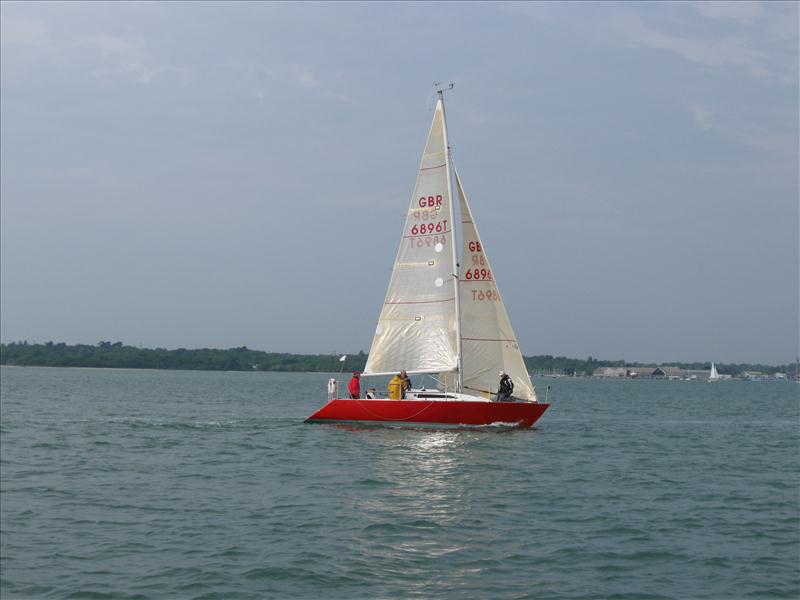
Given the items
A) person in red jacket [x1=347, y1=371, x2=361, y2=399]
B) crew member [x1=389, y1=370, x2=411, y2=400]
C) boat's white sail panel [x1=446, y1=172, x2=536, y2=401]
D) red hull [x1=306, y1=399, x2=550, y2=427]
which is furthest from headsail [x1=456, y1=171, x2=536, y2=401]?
person in red jacket [x1=347, y1=371, x2=361, y2=399]

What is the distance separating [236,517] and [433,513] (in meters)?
3.54

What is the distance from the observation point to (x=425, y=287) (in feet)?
100

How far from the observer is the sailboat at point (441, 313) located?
98.7 feet

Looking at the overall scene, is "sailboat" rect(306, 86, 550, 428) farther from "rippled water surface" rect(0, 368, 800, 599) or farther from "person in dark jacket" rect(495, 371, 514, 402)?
"rippled water surface" rect(0, 368, 800, 599)

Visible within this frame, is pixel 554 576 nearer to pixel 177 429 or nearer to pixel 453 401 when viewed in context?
pixel 453 401

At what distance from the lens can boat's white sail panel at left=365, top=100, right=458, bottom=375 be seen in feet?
99.1

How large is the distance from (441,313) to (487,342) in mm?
1918

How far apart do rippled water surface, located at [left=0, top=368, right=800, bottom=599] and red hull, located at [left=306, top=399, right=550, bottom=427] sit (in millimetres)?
549

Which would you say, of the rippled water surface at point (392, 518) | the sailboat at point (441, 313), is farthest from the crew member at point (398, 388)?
the rippled water surface at point (392, 518)

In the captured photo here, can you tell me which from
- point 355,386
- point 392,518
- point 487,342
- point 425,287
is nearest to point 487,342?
point 487,342

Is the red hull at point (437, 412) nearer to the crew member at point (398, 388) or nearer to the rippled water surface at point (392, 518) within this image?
the rippled water surface at point (392, 518)

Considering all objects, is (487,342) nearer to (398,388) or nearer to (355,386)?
(398,388)

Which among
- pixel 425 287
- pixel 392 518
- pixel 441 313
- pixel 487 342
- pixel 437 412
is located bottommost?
pixel 392 518

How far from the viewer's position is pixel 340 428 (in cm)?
3041
